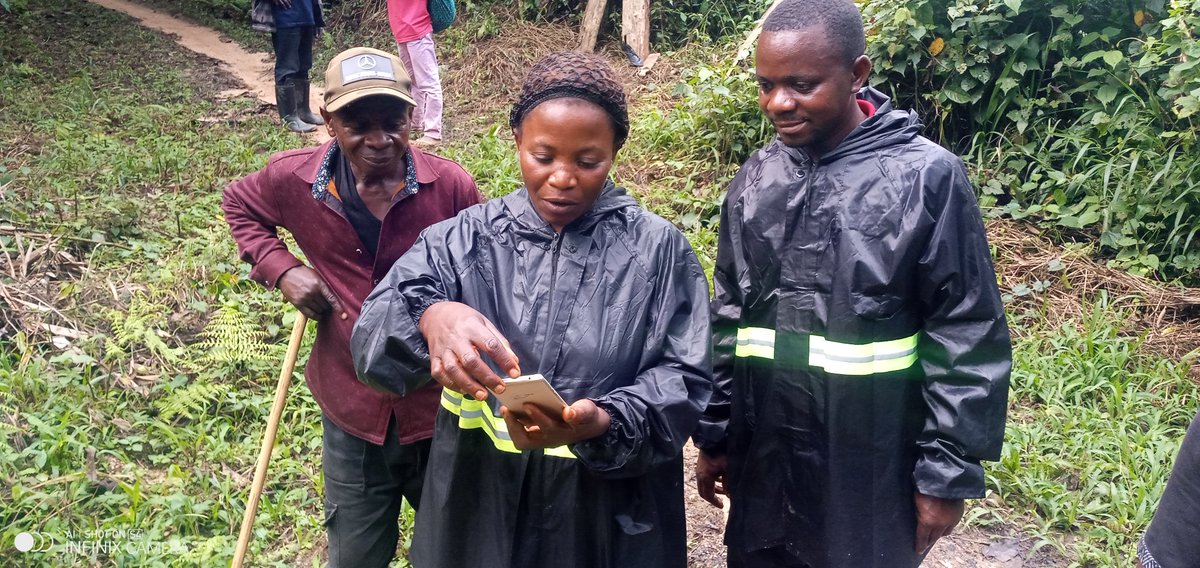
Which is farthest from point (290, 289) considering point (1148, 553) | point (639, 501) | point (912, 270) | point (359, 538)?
point (1148, 553)

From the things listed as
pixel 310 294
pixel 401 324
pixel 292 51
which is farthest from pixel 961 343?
pixel 292 51

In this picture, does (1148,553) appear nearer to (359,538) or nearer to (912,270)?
(912,270)

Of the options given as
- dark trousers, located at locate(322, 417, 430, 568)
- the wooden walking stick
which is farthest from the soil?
dark trousers, located at locate(322, 417, 430, 568)

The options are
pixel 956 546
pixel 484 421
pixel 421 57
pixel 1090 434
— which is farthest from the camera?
pixel 421 57

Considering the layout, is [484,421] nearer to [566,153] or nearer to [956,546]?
[566,153]

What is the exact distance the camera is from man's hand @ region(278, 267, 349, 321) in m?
2.49

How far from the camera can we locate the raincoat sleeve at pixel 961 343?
2.04 m

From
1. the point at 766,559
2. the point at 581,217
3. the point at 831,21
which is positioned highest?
the point at 831,21

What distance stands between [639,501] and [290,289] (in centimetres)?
117

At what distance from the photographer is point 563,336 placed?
6.21 feet

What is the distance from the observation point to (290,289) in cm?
250

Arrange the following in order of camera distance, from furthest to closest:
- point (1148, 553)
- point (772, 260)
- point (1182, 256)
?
point (1182, 256)
point (772, 260)
point (1148, 553)

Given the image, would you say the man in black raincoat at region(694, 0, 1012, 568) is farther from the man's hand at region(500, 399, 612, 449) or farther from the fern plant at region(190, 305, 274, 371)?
the fern plant at region(190, 305, 274, 371)

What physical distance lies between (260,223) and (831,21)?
65.9 inches
